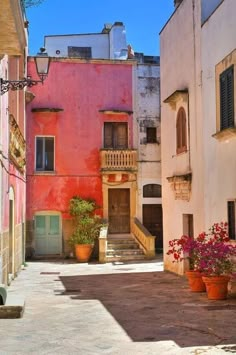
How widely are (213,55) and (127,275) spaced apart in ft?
24.0

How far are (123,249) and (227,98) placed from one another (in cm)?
1172

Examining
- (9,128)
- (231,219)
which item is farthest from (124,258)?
(231,219)

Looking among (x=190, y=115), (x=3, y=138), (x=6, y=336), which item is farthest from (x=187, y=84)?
(x=6, y=336)

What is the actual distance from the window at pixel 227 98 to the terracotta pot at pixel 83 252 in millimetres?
11237

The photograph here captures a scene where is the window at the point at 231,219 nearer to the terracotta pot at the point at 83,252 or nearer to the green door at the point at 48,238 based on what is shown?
the terracotta pot at the point at 83,252

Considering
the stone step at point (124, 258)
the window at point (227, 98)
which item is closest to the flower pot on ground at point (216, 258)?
the window at point (227, 98)

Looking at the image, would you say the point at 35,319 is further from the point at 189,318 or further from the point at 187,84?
the point at 187,84

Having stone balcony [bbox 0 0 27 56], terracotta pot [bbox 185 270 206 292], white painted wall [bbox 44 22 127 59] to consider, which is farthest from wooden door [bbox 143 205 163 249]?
stone balcony [bbox 0 0 27 56]

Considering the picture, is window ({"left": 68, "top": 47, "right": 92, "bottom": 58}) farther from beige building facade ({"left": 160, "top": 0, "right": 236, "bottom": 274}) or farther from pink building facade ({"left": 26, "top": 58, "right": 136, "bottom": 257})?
beige building facade ({"left": 160, "top": 0, "right": 236, "bottom": 274})

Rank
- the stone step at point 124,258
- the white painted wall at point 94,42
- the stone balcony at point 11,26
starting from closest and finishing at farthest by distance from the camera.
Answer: the stone balcony at point 11,26 < the stone step at point 124,258 < the white painted wall at point 94,42

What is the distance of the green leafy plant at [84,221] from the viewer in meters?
22.9

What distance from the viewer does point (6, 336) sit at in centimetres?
802

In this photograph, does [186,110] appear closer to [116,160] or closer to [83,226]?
[116,160]

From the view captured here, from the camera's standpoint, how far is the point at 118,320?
938 cm
